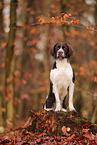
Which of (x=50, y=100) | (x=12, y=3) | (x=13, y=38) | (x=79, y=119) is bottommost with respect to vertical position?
(x=79, y=119)

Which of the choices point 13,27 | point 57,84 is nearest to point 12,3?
point 13,27

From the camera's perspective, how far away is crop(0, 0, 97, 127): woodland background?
378 inches

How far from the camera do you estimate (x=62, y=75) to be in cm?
518

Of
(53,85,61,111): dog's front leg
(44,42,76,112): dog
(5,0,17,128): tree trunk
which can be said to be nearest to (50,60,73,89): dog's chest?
(44,42,76,112): dog

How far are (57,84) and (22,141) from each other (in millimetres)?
1568

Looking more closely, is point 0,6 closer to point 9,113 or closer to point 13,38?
point 13,38

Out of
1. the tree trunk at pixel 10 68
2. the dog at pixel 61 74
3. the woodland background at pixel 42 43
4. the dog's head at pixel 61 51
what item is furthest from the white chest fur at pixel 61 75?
the tree trunk at pixel 10 68

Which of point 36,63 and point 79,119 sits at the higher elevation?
point 36,63

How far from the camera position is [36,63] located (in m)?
20.6

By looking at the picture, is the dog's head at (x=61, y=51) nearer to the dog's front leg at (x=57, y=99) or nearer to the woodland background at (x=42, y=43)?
the dog's front leg at (x=57, y=99)

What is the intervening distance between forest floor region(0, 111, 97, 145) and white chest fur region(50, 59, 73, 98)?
0.69 metres

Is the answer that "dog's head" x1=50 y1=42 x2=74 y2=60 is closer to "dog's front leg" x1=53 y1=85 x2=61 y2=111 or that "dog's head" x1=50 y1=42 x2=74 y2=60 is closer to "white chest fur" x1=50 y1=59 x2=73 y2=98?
"white chest fur" x1=50 y1=59 x2=73 y2=98

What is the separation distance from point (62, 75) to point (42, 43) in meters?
11.5

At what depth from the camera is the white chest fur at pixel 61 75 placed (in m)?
5.19
